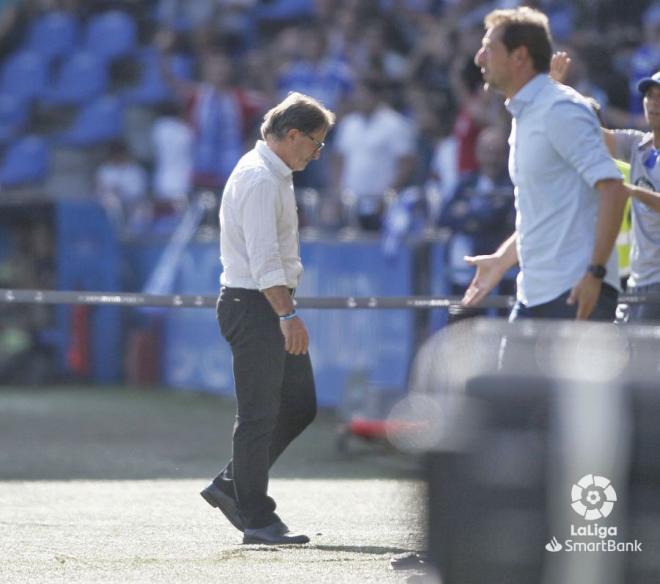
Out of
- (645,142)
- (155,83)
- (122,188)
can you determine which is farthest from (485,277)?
(155,83)

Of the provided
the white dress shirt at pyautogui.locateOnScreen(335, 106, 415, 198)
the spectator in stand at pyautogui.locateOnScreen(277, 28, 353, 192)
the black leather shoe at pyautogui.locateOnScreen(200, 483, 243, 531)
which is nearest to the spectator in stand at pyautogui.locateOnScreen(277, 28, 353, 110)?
the spectator in stand at pyautogui.locateOnScreen(277, 28, 353, 192)

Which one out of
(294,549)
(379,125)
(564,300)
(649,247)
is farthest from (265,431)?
(379,125)

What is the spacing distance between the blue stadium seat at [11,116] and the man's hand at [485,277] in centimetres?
1237

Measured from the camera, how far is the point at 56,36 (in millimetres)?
19000

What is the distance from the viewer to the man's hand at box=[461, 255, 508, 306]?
21.5ft

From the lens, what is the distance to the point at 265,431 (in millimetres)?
6789

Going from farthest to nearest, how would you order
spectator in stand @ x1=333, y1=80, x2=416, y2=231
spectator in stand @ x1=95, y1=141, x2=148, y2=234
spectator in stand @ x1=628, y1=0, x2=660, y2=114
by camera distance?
1. spectator in stand @ x1=95, y1=141, x2=148, y2=234
2. spectator in stand @ x1=333, y1=80, x2=416, y2=231
3. spectator in stand @ x1=628, y1=0, x2=660, y2=114

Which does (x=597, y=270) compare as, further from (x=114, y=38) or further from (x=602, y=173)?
(x=114, y=38)

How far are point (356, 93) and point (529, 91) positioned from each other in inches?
364

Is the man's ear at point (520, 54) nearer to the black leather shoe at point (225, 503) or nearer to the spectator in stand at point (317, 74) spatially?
the black leather shoe at point (225, 503)

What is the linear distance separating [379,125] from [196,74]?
3.97 m

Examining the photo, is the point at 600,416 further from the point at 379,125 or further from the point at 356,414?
the point at 379,125

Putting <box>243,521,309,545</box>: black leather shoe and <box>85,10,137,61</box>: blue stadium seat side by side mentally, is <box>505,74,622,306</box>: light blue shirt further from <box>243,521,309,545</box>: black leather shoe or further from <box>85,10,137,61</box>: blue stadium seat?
<box>85,10,137,61</box>: blue stadium seat

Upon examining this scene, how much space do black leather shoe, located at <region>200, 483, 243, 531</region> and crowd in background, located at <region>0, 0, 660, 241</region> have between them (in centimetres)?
489
